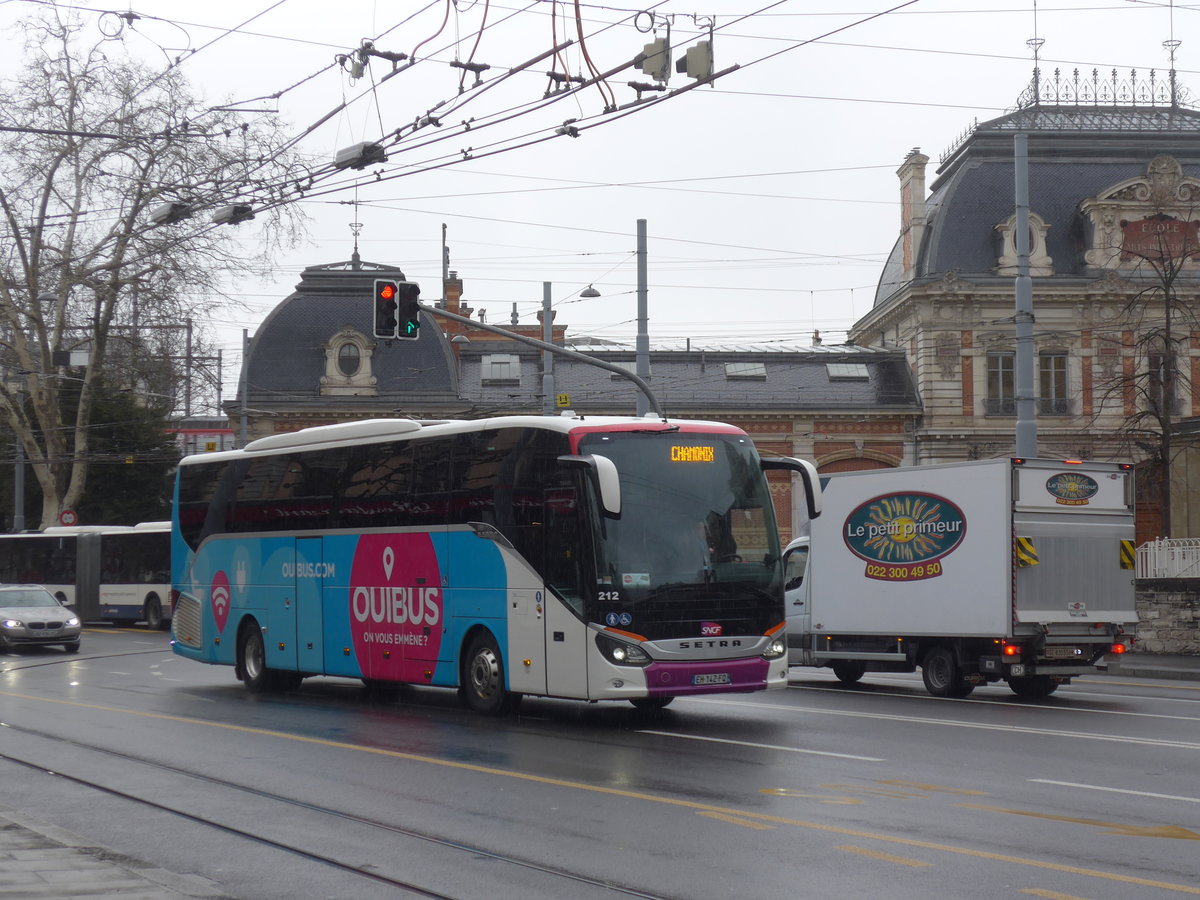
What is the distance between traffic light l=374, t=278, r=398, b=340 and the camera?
75.1 feet

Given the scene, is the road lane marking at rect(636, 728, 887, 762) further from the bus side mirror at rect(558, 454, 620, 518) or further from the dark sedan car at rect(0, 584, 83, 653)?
the dark sedan car at rect(0, 584, 83, 653)

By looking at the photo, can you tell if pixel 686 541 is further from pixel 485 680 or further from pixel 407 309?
pixel 407 309


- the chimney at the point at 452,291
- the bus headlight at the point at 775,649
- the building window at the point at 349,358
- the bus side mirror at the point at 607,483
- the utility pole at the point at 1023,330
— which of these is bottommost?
the bus headlight at the point at 775,649

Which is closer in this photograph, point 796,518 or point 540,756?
point 540,756

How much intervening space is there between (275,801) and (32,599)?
78.7 feet

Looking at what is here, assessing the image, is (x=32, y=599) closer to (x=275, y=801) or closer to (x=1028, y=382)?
(x=1028, y=382)

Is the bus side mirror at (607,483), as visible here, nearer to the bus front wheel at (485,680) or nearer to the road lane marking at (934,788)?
the bus front wheel at (485,680)

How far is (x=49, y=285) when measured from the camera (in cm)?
4428

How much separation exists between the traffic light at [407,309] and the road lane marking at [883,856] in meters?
15.4

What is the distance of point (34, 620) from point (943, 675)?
20350 millimetres

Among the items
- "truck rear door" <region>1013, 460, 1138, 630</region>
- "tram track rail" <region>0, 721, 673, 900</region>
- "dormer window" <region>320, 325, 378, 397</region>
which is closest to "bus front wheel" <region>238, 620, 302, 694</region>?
"tram track rail" <region>0, 721, 673, 900</region>

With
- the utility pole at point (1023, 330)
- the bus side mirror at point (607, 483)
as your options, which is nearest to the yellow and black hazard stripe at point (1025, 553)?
the utility pole at point (1023, 330)

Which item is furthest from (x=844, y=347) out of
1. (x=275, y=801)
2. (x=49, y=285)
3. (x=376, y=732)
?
(x=275, y=801)

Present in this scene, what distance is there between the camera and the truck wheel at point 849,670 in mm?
22172
